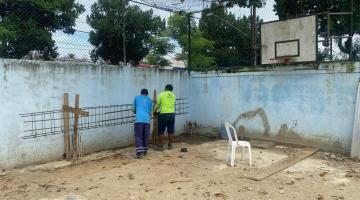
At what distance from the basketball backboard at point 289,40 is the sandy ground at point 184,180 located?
2.42 meters

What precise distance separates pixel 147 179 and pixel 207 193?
1.21m

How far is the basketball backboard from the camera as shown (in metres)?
8.31

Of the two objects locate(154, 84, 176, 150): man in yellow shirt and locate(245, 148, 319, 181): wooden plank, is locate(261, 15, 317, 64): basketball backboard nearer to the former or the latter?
locate(245, 148, 319, 181): wooden plank

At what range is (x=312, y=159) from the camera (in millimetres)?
7434

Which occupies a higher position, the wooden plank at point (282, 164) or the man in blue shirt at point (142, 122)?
the man in blue shirt at point (142, 122)

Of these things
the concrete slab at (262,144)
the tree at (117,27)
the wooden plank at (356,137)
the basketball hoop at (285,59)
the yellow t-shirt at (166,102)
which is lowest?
Result: the concrete slab at (262,144)

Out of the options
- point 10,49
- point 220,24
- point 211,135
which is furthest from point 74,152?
point 220,24

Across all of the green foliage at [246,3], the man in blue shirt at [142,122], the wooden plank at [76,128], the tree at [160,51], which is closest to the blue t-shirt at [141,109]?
the man in blue shirt at [142,122]

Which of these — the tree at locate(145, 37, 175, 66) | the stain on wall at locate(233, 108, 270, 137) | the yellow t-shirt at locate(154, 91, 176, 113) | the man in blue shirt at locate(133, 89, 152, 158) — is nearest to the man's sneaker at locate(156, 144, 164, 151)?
the man in blue shirt at locate(133, 89, 152, 158)

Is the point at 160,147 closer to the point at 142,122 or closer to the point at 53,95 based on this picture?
the point at 142,122

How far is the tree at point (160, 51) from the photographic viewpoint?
18.4 m

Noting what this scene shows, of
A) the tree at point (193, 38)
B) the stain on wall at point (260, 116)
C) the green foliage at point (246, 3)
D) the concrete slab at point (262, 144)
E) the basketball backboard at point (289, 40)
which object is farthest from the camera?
the tree at point (193, 38)

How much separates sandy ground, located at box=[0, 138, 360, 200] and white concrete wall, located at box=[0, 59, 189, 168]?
21.3 inches

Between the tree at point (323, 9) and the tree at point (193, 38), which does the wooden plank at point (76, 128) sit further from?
the tree at point (193, 38)
